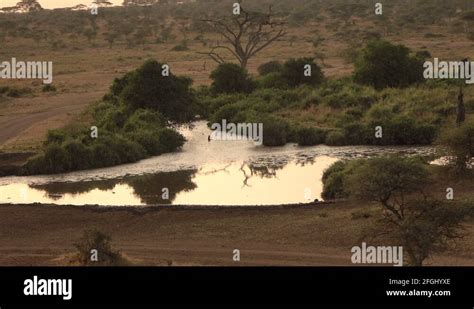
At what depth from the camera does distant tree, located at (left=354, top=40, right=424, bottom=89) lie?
137 feet

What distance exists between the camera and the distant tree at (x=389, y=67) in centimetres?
4172

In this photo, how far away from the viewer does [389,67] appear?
41844 millimetres

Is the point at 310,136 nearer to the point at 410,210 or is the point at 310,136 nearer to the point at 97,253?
the point at 410,210

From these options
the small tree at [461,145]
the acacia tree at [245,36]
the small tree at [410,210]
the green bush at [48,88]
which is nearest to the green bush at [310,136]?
the small tree at [461,145]

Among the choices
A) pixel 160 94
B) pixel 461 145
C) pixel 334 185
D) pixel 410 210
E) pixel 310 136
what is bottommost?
pixel 410 210

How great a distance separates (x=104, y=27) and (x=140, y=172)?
70.1 m

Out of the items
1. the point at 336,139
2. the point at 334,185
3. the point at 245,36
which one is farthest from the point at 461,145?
the point at 245,36

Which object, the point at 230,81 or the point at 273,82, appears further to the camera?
the point at 273,82

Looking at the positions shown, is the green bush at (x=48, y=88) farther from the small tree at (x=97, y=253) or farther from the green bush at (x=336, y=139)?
the small tree at (x=97, y=253)

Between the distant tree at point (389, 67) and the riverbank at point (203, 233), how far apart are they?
21.6 metres

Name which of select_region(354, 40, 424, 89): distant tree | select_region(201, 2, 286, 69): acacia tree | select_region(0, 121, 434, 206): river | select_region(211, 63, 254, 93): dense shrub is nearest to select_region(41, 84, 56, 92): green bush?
select_region(201, 2, 286, 69): acacia tree
